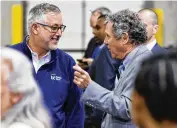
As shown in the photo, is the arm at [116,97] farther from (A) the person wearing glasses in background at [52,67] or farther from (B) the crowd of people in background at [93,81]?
(A) the person wearing glasses in background at [52,67]

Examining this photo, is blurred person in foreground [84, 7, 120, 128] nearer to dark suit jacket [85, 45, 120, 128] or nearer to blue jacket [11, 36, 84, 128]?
dark suit jacket [85, 45, 120, 128]

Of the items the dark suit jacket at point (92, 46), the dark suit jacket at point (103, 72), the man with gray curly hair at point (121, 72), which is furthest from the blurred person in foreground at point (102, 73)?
the dark suit jacket at point (92, 46)

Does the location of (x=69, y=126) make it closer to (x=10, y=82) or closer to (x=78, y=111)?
(x=78, y=111)

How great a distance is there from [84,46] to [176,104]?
759cm

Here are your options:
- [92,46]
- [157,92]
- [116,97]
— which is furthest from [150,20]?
[157,92]

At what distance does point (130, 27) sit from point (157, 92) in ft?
8.31

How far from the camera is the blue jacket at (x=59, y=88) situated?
16.3ft

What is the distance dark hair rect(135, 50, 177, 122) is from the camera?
6.74 feet

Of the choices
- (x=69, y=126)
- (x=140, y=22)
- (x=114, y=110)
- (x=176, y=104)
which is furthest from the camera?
(x=69, y=126)

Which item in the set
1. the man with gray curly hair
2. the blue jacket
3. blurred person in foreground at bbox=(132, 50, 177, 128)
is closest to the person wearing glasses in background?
the blue jacket

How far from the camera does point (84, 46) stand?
A: 31.6ft

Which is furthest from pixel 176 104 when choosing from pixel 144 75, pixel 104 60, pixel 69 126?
pixel 104 60

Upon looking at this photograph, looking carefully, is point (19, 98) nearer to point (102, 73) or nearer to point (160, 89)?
point (160, 89)

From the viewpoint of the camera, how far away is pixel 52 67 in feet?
16.6
